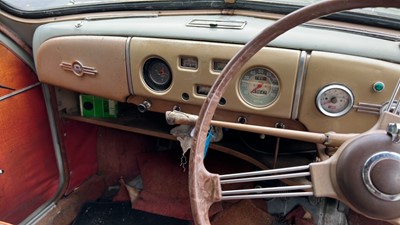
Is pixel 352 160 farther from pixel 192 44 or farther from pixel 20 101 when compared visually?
pixel 20 101

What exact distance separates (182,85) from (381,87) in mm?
699

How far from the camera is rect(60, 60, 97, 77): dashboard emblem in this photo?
154 cm

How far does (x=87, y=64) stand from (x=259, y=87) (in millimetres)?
719

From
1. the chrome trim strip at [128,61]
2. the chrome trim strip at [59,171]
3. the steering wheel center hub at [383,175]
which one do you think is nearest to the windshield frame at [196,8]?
the chrome trim strip at [128,61]

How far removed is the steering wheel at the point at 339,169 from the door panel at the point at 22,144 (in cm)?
109

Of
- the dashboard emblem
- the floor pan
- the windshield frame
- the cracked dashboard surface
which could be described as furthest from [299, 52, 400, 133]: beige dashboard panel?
the floor pan

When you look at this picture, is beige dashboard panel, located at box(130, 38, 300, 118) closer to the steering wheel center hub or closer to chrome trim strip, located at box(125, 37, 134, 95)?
chrome trim strip, located at box(125, 37, 134, 95)

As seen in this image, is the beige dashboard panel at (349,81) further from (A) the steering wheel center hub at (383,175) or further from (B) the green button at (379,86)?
(A) the steering wheel center hub at (383,175)

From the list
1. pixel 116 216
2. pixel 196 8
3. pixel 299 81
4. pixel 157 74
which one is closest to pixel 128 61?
pixel 157 74

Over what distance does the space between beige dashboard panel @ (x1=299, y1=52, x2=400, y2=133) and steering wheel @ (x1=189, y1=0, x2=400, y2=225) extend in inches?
13.0

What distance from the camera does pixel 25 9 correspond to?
1.73 meters

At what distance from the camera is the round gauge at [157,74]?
4.80ft

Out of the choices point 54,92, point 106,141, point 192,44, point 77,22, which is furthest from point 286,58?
point 106,141

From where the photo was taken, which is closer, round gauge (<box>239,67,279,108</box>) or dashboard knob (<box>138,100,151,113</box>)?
round gauge (<box>239,67,279,108</box>)
